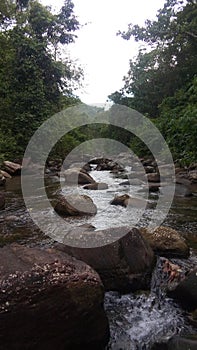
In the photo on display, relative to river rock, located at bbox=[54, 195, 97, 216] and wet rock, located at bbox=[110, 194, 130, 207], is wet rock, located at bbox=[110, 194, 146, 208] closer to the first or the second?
wet rock, located at bbox=[110, 194, 130, 207]

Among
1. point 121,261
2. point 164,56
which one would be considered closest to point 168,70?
point 164,56

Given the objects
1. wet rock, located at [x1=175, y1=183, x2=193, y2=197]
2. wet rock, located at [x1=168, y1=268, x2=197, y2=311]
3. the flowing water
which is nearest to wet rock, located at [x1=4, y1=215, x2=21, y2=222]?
the flowing water

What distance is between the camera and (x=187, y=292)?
3.04m

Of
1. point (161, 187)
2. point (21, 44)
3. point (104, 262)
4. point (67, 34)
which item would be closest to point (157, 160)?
point (161, 187)

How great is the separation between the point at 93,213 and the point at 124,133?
23.7m

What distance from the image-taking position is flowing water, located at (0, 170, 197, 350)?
8.88ft

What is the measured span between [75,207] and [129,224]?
1.33 metres

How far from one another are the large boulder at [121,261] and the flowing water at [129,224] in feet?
0.38

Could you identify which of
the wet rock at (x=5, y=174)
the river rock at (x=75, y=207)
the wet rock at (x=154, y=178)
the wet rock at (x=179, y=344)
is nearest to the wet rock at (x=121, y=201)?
the river rock at (x=75, y=207)

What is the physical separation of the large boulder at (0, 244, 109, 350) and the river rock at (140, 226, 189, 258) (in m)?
1.70

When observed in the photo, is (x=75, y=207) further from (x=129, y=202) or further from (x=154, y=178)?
(x=154, y=178)

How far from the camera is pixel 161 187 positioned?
9773mm

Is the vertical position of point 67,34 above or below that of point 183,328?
above

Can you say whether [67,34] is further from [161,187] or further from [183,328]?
A: [183,328]
